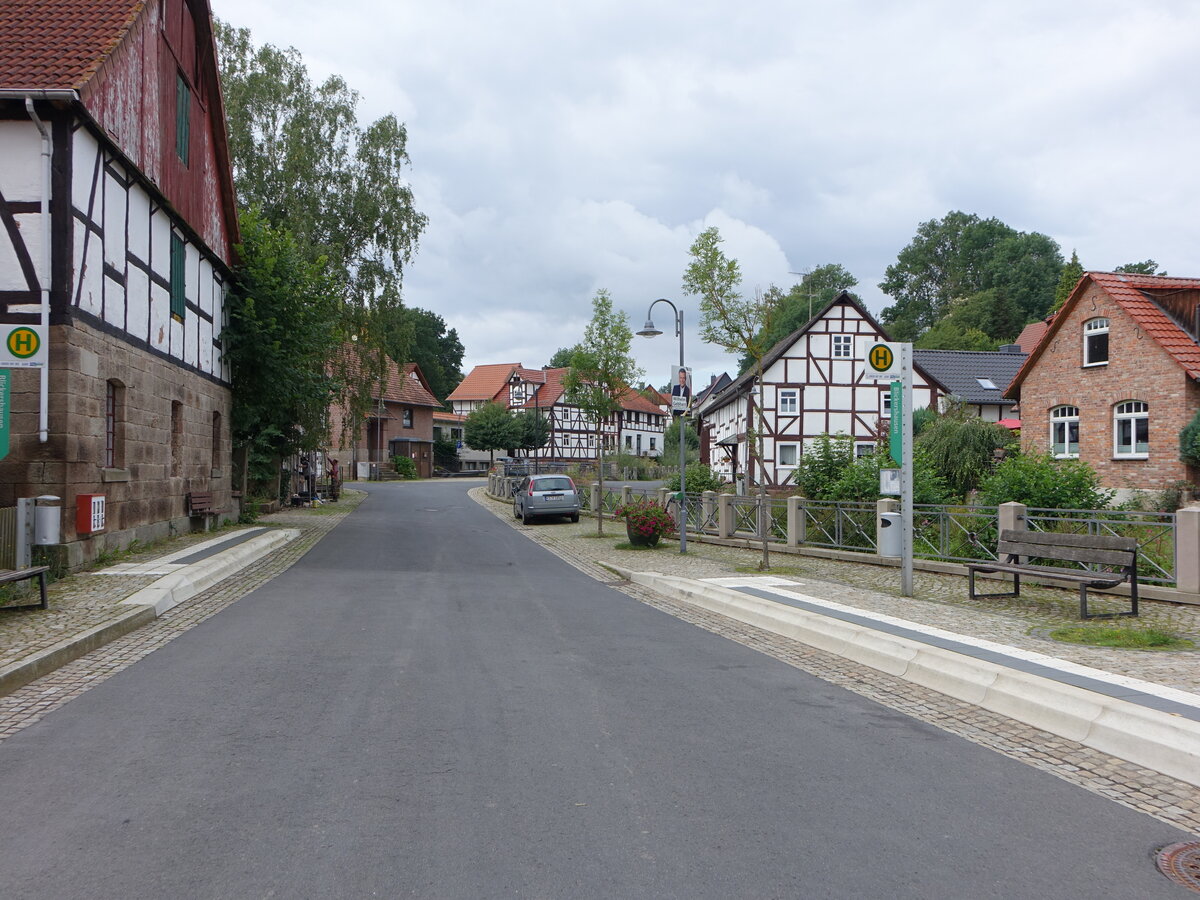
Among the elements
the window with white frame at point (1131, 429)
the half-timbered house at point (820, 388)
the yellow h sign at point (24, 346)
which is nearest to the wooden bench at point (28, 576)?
the yellow h sign at point (24, 346)

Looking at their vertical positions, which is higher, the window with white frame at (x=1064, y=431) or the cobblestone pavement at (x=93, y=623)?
the window with white frame at (x=1064, y=431)

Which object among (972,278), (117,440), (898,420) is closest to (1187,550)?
(898,420)

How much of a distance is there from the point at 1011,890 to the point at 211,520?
20045mm

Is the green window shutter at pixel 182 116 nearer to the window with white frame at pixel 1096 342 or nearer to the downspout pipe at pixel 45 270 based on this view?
the downspout pipe at pixel 45 270

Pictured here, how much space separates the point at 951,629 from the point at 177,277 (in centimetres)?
1560

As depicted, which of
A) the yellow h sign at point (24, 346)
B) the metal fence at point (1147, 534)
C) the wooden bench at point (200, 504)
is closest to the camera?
the yellow h sign at point (24, 346)

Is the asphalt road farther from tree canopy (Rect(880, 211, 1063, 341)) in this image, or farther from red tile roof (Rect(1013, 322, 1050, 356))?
tree canopy (Rect(880, 211, 1063, 341))

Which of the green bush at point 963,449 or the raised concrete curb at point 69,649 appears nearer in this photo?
the raised concrete curb at point 69,649

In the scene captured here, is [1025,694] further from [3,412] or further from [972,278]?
[972,278]

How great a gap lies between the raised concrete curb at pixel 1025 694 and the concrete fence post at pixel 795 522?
7.77m

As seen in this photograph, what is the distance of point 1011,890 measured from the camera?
143 inches

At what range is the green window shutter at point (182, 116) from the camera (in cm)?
1817

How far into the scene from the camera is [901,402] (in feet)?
37.3

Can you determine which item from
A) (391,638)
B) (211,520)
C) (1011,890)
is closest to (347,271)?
(211,520)
